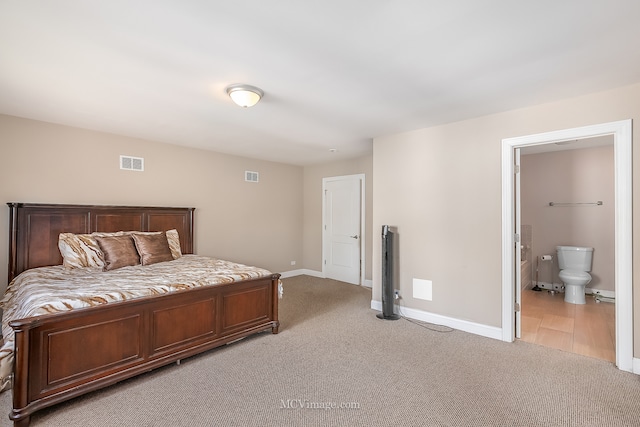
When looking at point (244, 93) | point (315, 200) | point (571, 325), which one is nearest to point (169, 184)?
point (244, 93)

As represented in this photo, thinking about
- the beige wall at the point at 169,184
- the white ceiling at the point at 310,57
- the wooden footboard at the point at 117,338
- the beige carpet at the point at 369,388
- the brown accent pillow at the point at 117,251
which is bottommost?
the beige carpet at the point at 369,388

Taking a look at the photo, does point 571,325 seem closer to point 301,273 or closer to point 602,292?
point 602,292

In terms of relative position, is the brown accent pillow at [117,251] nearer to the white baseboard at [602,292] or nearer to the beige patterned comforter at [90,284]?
the beige patterned comforter at [90,284]

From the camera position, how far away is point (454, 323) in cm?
349

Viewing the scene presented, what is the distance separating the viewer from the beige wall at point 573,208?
15.5ft

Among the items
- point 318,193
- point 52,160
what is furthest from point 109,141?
point 318,193

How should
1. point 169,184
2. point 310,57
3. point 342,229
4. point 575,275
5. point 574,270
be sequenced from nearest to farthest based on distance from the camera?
point 310,57 < point 575,275 < point 169,184 < point 574,270 < point 342,229

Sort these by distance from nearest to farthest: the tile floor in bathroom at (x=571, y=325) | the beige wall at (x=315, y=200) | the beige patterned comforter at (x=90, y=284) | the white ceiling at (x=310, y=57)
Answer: the white ceiling at (x=310, y=57) → the beige patterned comforter at (x=90, y=284) → the tile floor in bathroom at (x=571, y=325) → the beige wall at (x=315, y=200)

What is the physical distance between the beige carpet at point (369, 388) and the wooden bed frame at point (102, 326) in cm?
14

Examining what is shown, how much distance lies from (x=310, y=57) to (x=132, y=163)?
333cm

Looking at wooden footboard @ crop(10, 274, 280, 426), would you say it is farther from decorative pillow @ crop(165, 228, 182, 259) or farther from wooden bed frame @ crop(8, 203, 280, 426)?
decorative pillow @ crop(165, 228, 182, 259)

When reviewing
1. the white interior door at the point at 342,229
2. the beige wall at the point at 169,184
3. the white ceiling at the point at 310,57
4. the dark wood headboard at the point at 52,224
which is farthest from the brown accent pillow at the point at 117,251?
the white interior door at the point at 342,229

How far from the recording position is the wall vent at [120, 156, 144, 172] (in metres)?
4.15

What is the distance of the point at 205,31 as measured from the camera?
179cm
